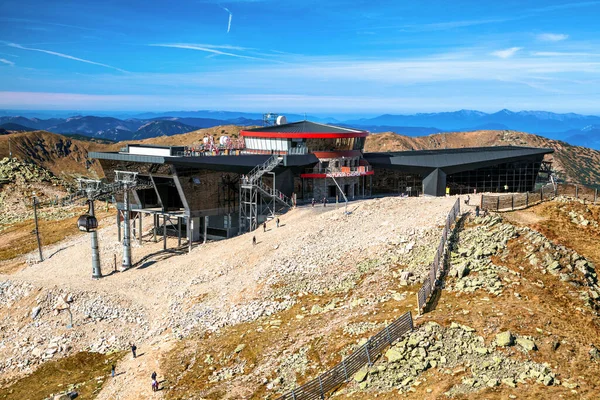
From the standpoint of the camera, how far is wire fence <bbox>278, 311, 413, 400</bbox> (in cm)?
2275

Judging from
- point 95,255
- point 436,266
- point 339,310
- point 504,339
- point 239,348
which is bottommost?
point 239,348

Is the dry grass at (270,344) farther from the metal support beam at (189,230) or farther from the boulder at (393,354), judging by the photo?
the metal support beam at (189,230)

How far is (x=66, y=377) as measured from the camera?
111 ft

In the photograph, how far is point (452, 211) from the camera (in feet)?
137

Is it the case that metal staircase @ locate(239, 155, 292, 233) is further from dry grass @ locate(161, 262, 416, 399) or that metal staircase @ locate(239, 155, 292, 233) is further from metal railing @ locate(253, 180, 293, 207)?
dry grass @ locate(161, 262, 416, 399)

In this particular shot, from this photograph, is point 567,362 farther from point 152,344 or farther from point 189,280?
point 189,280

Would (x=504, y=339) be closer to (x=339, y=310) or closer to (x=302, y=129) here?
(x=339, y=310)

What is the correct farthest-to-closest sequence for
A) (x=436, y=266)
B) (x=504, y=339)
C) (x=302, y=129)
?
(x=302, y=129) < (x=436, y=266) < (x=504, y=339)

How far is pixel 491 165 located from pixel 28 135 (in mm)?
153097

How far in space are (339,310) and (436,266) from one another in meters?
7.58

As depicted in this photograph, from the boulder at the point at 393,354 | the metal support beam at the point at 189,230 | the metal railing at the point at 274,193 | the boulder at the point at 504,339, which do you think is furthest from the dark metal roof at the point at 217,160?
the boulder at the point at 504,339

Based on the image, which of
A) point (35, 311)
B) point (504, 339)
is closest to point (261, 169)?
point (35, 311)

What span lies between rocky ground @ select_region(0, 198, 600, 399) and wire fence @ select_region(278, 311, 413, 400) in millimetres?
449

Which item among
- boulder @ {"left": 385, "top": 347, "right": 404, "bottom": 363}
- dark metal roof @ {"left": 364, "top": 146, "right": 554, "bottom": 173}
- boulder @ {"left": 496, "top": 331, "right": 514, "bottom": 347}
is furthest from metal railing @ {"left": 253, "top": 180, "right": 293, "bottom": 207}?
boulder @ {"left": 496, "top": 331, "right": 514, "bottom": 347}
